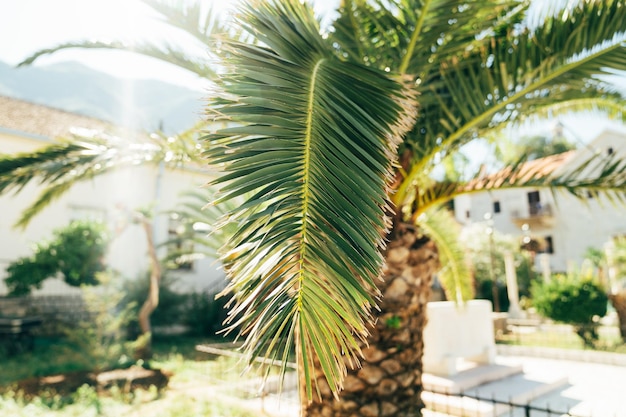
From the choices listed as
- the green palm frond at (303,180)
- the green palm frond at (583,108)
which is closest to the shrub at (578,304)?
the green palm frond at (583,108)

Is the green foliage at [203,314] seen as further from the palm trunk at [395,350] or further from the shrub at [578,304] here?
the palm trunk at [395,350]

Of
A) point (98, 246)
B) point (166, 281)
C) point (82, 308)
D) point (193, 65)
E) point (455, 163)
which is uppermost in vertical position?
point (193, 65)

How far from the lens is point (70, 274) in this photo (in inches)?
441

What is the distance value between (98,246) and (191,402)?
23.1 feet

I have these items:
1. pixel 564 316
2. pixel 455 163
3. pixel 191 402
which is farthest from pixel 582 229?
pixel 191 402

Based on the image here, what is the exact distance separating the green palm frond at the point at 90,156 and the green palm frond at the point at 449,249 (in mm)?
3228

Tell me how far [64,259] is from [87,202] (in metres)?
4.62

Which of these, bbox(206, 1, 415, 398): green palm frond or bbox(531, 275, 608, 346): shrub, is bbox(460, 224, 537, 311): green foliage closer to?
bbox(531, 275, 608, 346): shrub

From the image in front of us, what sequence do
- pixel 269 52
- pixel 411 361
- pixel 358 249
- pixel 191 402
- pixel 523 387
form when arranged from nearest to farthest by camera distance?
pixel 358 249, pixel 269 52, pixel 411 361, pixel 191 402, pixel 523 387

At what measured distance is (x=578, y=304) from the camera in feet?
38.8

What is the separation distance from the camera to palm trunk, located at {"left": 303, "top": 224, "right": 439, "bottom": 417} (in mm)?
3553

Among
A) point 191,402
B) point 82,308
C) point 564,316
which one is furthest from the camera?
point 82,308

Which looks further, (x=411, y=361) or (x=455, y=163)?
(x=455, y=163)

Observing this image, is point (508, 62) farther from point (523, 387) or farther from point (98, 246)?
point (98, 246)
